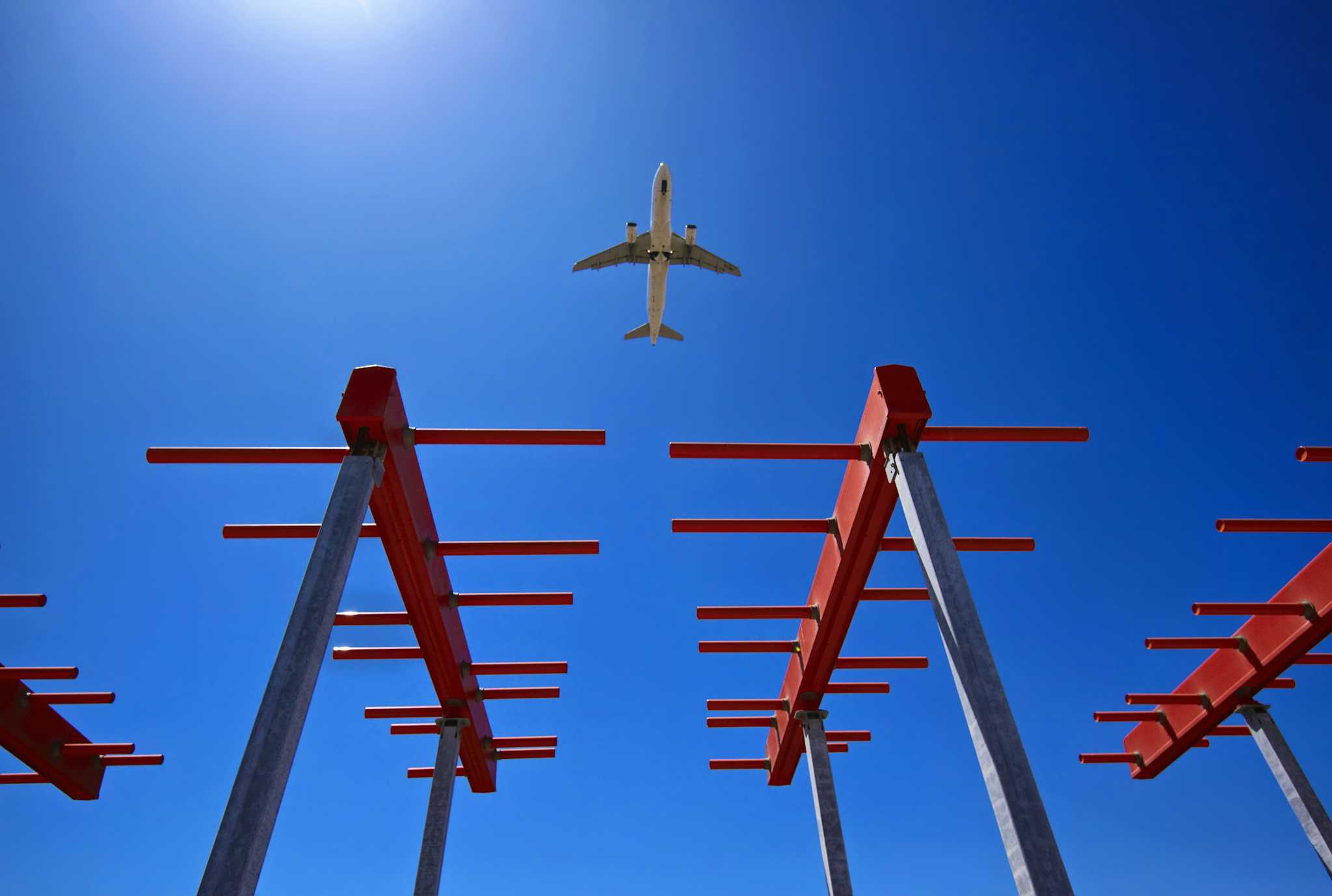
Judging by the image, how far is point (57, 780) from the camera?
14.1 m

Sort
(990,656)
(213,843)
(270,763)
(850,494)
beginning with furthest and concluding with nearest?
(850,494)
(990,656)
(270,763)
(213,843)

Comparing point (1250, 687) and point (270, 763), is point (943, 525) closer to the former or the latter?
point (270, 763)

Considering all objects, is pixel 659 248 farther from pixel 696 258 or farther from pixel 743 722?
pixel 743 722

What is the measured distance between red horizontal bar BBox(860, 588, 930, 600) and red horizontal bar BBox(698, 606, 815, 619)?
42.3 inches

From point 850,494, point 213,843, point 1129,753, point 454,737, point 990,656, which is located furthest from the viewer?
point 1129,753

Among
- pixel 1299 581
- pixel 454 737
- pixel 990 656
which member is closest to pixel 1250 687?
pixel 1299 581

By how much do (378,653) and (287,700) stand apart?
5717 mm

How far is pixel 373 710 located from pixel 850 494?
9.58 meters

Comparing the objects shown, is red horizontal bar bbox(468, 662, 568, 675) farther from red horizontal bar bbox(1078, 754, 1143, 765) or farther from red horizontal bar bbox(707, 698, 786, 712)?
red horizontal bar bbox(1078, 754, 1143, 765)

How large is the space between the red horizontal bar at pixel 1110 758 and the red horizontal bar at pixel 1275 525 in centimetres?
807

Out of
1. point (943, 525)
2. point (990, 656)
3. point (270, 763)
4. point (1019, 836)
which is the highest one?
point (943, 525)

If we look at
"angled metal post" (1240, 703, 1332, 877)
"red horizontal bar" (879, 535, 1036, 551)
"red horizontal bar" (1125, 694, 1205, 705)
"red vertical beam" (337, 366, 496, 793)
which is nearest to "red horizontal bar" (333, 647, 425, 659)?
"red vertical beam" (337, 366, 496, 793)

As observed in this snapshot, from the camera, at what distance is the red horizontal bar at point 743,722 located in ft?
48.2

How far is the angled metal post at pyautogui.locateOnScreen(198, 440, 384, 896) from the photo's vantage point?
5785 mm
